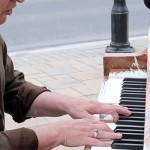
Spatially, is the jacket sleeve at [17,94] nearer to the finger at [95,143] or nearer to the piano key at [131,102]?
the piano key at [131,102]

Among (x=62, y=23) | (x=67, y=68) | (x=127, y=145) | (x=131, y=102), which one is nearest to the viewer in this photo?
(x=127, y=145)

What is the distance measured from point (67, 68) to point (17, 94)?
4.99 meters

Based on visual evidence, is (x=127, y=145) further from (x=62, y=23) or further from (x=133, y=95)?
(x=62, y=23)

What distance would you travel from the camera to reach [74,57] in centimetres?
842

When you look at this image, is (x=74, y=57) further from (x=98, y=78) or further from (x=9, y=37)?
(x=9, y=37)

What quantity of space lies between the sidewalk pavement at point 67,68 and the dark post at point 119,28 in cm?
36

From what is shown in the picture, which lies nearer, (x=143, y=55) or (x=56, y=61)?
(x=143, y=55)

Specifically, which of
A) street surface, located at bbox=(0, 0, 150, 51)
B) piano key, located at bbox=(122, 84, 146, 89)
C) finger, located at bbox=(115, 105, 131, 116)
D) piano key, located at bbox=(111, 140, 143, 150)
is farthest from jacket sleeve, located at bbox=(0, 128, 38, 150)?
street surface, located at bbox=(0, 0, 150, 51)

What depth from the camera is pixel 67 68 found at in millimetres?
7609

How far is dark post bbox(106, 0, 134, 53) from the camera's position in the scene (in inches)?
320

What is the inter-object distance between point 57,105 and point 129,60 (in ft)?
1.87

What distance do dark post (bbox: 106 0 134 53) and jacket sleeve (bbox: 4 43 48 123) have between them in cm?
554

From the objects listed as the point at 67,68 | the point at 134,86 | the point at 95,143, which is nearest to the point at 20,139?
the point at 95,143

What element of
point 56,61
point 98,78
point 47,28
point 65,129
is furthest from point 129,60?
point 47,28
